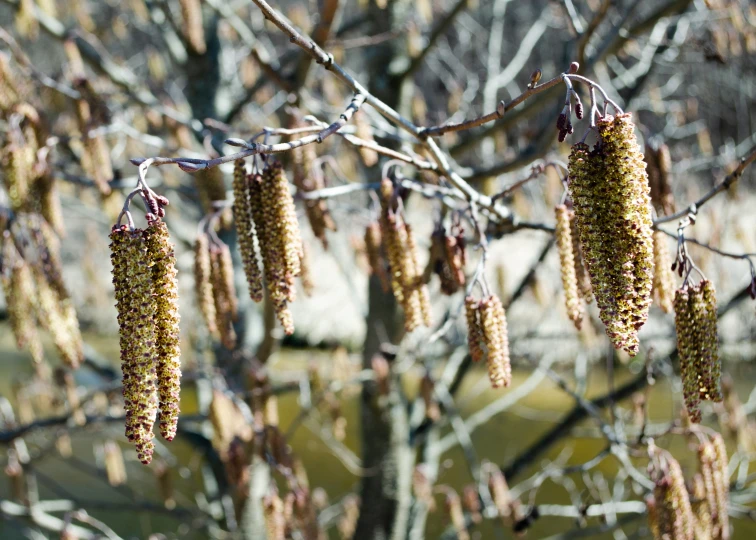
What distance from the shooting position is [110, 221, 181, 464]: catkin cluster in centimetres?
112

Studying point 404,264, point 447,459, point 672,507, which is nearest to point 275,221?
point 404,264

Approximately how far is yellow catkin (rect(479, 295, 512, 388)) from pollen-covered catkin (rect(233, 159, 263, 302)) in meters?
0.53

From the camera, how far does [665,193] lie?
221cm

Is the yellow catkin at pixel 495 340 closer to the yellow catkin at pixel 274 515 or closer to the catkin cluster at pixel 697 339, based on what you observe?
the catkin cluster at pixel 697 339

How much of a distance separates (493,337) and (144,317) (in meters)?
0.83

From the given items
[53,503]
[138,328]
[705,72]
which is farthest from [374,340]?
[705,72]

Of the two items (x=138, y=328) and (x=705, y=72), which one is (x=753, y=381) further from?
(x=138, y=328)

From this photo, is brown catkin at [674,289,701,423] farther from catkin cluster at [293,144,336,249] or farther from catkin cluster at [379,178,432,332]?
catkin cluster at [293,144,336,249]

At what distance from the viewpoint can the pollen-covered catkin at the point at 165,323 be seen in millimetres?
1136

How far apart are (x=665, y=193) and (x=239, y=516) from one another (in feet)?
8.43

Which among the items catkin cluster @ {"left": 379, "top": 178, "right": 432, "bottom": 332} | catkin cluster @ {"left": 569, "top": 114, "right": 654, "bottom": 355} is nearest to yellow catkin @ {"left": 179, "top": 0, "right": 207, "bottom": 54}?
catkin cluster @ {"left": 379, "top": 178, "right": 432, "bottom": 332}

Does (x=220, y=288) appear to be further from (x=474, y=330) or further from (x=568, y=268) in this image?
(x=568, y=268)

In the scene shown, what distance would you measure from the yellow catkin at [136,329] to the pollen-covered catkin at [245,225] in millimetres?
357

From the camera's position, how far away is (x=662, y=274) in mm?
1782
